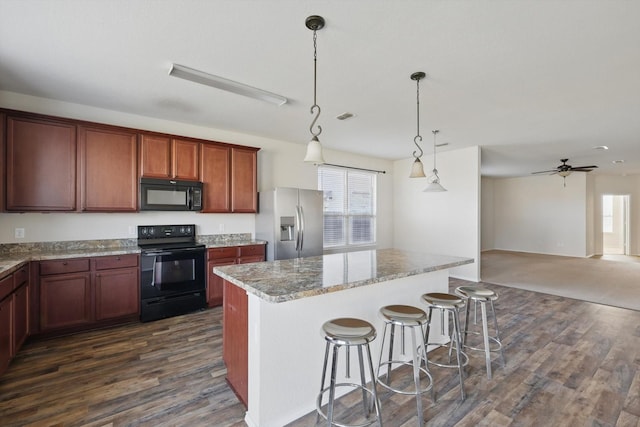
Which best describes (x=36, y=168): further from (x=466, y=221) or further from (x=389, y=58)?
(x=466, y=221)

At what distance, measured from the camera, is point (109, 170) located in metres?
3.40

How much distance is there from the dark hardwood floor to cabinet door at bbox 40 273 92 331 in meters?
0.19

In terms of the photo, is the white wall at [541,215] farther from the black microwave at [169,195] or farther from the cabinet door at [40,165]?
the cabinet door at [40,165]

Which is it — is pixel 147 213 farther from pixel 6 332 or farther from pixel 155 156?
pixel 6 332

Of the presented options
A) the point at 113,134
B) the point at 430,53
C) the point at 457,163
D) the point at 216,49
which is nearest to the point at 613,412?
the point at 430,53

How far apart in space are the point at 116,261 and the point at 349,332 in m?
2.94

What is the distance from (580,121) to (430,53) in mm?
3165

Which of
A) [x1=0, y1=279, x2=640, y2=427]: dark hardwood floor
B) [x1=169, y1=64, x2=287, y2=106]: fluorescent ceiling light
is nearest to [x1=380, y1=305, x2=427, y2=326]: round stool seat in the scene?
[x1=0, y1=279, x2=640, y2=427]: dark hardwood floor

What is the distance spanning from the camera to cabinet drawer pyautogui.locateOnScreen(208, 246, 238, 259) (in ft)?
12.7

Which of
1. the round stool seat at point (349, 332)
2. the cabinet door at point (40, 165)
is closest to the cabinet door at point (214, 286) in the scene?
the cabinet door at point (40, 165)

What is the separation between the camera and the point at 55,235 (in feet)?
11.0

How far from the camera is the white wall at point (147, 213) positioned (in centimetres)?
321

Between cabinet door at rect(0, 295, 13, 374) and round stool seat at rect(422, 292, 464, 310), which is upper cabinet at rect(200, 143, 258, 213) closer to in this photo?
cabinet door at rect(0, 295, 13, 374)

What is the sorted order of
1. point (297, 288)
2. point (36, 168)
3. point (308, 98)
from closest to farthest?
point (297, 288) < point (36, 168) < point (308, 98)
